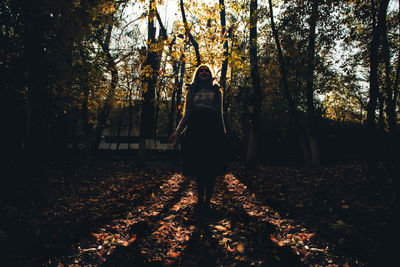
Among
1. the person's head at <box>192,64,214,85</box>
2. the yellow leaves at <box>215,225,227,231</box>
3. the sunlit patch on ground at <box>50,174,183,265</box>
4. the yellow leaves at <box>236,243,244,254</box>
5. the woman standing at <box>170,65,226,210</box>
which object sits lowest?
the sunlit patch on ground at <box>50,174,183,265</box>

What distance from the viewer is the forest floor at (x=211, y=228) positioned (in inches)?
109

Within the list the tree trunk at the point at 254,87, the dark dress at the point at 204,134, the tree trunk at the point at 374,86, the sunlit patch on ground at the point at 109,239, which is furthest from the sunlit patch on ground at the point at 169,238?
the tree trunk at the point at 254,87

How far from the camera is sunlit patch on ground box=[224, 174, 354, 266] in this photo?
278 centimetres

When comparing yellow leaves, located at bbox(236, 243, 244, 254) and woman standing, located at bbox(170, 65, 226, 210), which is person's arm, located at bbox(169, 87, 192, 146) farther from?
yellow leaves, located at bbox(236, 243, 244, 254)

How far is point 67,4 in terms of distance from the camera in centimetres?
712

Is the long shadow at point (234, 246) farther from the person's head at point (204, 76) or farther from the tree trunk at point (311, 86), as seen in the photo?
the tree trunk at point (311, 86)

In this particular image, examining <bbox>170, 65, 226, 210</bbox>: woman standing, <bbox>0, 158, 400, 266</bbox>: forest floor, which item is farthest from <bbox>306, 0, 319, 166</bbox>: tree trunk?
<bbox>170, 65, 226, 210</bbox>: woman standing

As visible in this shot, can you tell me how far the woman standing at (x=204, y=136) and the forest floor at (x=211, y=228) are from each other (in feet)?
2.77

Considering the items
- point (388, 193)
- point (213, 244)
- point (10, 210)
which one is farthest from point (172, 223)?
point (388, 193)

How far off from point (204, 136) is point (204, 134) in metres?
0.04

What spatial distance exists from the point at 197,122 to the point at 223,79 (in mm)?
7781

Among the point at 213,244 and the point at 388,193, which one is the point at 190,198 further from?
the point at 388,193

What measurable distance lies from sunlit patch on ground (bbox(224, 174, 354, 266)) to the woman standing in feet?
3.81

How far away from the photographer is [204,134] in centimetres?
434
